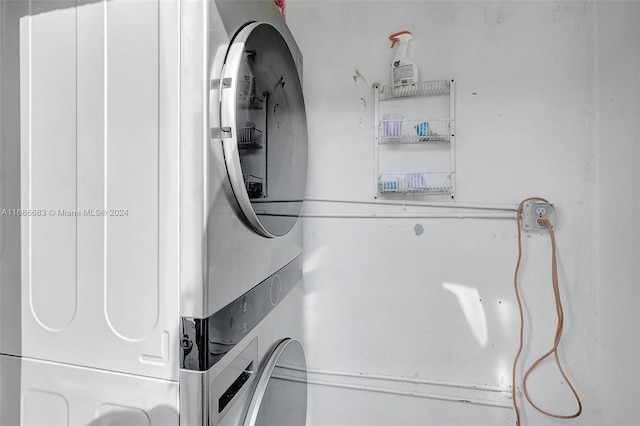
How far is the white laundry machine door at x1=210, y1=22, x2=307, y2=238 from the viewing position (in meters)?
0.66

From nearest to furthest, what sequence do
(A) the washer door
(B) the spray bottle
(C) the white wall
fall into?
(A) the washer door → (C) the white wall → (B) the spray bottle

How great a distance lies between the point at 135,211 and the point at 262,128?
34cm

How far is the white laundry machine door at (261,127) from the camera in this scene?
658 millimetres

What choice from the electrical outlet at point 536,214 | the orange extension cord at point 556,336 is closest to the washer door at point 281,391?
the orange extension cord at point 556,336

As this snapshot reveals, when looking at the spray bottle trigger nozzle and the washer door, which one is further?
the spray bottle trigger nozzle

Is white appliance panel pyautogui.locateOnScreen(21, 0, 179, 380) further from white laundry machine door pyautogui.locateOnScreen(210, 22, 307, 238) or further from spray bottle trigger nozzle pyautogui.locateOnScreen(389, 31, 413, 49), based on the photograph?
spray bottle trigger nozzle pyautogui.locateOnScreen(389, 31, 413, 49)

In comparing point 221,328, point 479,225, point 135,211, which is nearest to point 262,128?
point 135,211

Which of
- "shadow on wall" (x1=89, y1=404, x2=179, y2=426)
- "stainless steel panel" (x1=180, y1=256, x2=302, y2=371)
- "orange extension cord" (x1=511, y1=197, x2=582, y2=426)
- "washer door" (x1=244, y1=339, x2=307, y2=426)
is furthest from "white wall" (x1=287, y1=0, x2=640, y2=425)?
"shadow on wall" (x1=89, y1=404, x2=179, y2=426)

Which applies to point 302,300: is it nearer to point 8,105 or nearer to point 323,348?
point 323,348

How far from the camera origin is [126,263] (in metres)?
0.67

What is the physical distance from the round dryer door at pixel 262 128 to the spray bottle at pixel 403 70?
502 mm

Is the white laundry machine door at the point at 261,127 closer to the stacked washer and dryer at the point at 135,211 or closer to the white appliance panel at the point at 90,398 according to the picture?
the stacked washer and dryer at the point at 135,211

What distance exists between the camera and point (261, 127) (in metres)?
0.80

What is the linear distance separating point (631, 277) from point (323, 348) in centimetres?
119
